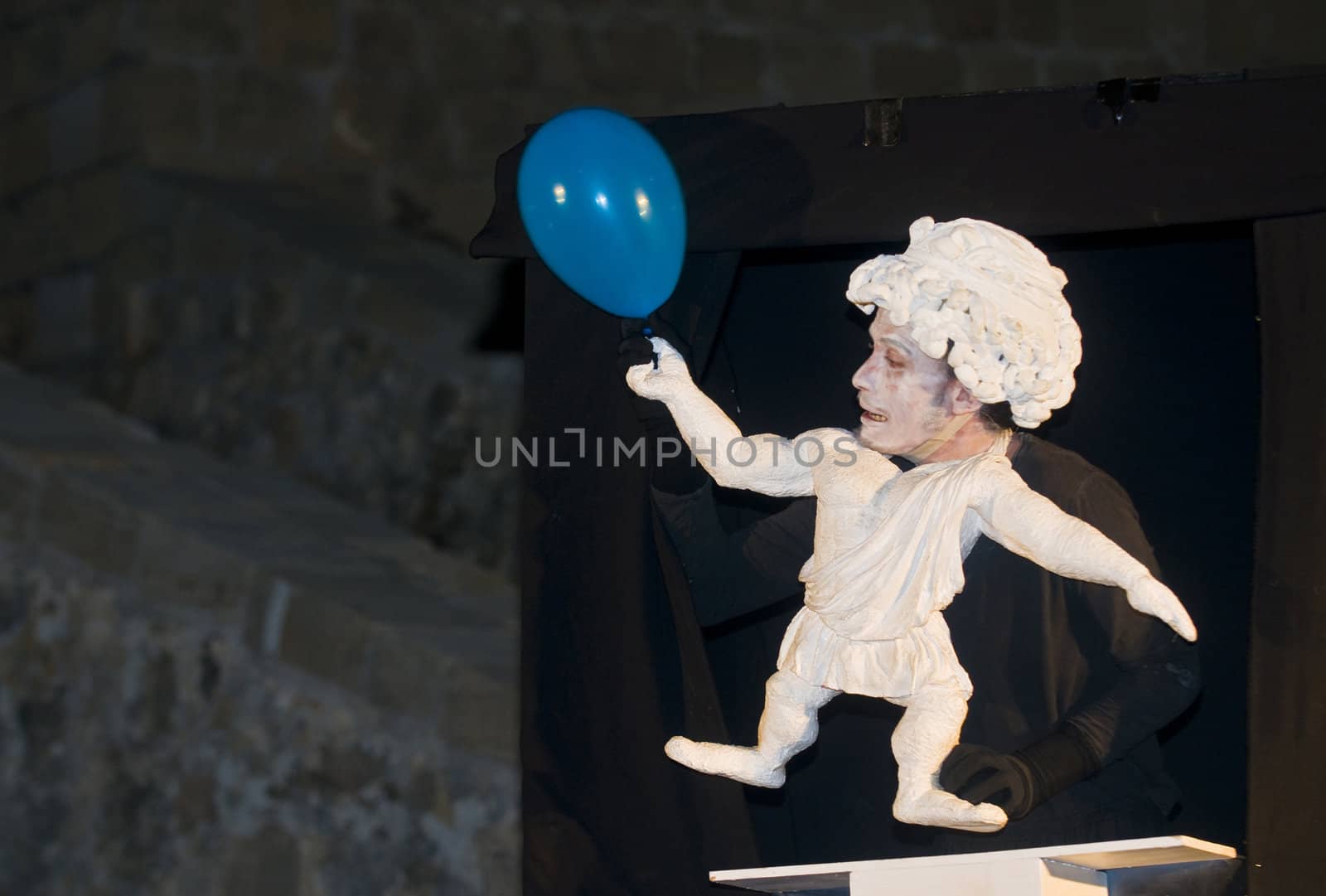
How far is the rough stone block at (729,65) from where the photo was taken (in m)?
5.29

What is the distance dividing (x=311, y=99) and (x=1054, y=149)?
2895 millimetres

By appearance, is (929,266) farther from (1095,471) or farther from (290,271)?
(290,271)

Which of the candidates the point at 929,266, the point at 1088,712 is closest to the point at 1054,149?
the point at 929,266

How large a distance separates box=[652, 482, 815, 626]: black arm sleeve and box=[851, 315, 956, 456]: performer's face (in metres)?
0.19

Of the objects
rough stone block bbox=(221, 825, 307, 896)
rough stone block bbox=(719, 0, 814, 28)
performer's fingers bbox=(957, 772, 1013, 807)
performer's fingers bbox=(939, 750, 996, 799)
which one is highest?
rough stone block bbox=(719, 0, 814, 28)

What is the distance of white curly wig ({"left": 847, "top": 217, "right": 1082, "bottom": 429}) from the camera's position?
233 centimetres

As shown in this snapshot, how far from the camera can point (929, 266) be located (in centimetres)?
235

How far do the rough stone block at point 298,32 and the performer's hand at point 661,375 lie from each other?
8.77ft

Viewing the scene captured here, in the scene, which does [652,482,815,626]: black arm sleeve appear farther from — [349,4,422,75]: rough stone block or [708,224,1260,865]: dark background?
[349,4,422,75]: rough stone block

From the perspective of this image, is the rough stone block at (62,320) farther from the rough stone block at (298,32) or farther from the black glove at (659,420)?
the black glove at (659,420)

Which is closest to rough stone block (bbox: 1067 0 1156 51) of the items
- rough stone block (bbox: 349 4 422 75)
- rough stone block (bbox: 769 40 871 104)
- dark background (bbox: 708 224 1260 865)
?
rough stone block (bbox: 769 40 871 104)

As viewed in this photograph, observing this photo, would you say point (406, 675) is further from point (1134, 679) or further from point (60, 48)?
point (60, 48)

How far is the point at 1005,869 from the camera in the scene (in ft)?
7.29

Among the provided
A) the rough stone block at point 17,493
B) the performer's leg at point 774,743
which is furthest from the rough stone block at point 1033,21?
the performer's leg at point 774,743
